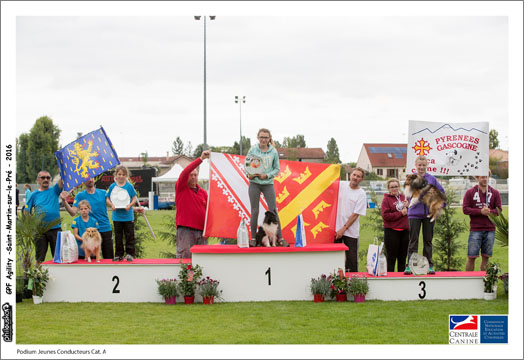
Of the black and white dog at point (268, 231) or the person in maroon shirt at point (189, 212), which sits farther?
the person in maroon shirt at point (189, 212)

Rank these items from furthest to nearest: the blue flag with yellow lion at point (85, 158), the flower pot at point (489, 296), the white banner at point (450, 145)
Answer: the white banner at point (450, 145), the blue flag with yellow lion at point (85, 158), the flower pot at point (489, 296)

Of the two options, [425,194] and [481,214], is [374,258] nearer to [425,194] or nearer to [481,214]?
[425,194]

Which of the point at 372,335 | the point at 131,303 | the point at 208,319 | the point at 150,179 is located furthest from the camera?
the point at 150,179

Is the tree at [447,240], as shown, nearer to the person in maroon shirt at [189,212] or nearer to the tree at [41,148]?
the person in maroon shirt at [189,212]

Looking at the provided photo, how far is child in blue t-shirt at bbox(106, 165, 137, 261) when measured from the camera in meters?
8.45

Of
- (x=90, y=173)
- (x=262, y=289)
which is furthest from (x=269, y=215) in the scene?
(x=90, y=173)

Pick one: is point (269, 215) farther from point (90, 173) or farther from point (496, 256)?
point (496, 256)

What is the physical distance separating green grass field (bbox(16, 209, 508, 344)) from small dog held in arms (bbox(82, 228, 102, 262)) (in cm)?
74

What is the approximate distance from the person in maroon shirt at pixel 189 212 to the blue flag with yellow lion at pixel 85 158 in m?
1.12

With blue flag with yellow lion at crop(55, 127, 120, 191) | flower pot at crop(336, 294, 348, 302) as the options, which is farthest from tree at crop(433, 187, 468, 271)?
blue flag with yellow lion at crop(55, 127, 120, 191)

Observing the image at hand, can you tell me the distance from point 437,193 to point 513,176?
6.37 ft

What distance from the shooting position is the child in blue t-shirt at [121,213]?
8453mm

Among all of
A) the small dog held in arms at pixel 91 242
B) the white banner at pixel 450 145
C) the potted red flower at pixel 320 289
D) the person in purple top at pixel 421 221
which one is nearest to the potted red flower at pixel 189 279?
the small dog held in arms at pixel 91 242

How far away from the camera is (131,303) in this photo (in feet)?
26.0
